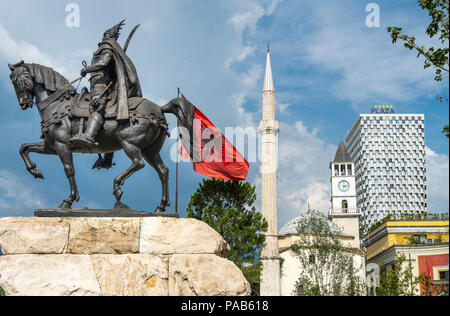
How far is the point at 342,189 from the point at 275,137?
3408 centimetres

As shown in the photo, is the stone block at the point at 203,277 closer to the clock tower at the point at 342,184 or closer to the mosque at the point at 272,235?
the mosque at the point at 272,235

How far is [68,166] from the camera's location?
9.73 metres

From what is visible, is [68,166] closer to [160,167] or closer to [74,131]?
[74,131]

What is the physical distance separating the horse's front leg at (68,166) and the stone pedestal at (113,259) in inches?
34.8

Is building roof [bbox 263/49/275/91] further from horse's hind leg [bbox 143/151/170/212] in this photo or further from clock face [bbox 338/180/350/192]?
horse's hind leg [bbox 143/151/170/212]

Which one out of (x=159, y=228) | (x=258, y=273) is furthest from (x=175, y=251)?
(x=258, y=273)

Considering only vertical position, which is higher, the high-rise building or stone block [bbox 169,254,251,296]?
the high-rise building

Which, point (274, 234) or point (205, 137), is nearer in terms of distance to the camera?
point (205, 137)

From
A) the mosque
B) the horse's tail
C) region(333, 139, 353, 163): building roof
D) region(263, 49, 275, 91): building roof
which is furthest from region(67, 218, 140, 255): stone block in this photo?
region(333, 139, 353, 163): building roof

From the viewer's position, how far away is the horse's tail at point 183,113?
10227mm

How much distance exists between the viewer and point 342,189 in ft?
280

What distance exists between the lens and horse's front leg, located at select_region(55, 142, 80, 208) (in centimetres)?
971

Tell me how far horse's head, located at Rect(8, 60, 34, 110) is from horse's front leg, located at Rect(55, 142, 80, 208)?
129 cm
